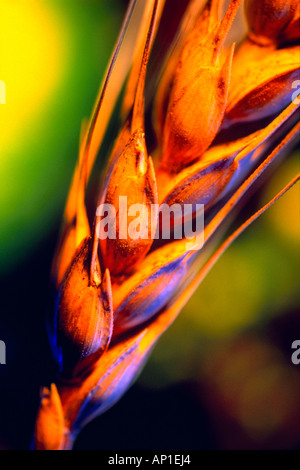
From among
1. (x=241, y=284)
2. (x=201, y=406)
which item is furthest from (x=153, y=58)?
(x=201, y=406)

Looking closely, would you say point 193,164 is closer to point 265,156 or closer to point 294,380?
point 265,156

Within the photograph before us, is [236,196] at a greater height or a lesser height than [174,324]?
greater

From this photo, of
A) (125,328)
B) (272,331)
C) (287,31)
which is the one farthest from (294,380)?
(287,31)

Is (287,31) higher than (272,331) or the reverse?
higher

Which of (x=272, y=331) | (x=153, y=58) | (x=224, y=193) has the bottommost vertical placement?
(x=272, y=331)
